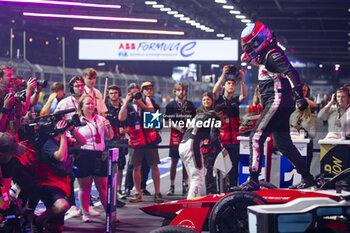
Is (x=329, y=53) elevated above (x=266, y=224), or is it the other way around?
(x=329, y=53)

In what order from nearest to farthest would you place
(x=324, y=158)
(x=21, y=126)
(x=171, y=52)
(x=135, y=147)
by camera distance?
(x=21, y=126), (x=324, y=158), (x=135, y=147), (x=171, y=52)

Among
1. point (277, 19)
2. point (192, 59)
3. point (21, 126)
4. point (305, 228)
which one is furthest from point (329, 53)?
point (305, 228)

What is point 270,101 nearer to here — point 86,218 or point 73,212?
point 86,218

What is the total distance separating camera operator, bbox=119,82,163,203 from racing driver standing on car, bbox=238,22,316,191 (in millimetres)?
3261

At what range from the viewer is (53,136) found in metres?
6.06

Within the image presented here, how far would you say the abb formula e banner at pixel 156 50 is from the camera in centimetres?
1972

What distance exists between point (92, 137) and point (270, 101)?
2.44 m

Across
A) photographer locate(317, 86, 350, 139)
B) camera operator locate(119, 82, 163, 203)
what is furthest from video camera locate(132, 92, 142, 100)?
photographer locate(317, 86, 350, 139)

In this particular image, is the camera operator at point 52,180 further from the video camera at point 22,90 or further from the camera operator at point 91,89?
the camera operator at point 91,89

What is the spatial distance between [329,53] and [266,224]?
33.3 metres

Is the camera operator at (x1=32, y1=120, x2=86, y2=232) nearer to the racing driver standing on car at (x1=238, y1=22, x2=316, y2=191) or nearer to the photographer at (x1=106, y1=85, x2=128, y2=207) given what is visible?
the racing driver standing on car at (x1=238, y1=22, x2=316, y2=191)

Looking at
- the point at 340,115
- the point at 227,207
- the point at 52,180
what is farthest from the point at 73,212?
the point at 340,115

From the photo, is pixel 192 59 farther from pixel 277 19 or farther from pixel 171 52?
pixel 277 19

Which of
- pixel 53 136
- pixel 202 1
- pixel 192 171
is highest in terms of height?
pixel 202 1
